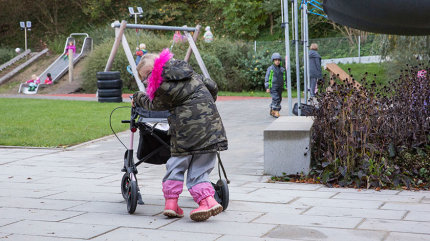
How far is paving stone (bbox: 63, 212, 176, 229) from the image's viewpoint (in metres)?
5.46

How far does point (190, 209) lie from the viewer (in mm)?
6078

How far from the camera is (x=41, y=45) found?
1777 inches

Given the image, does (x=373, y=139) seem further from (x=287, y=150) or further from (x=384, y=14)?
(x=384, y=14)

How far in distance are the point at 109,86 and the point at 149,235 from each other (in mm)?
15026

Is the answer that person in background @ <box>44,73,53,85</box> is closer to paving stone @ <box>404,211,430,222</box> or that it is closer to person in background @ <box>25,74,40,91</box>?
person in background @ <box>25,74,40,91</box>

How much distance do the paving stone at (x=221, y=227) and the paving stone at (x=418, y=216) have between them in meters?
1.19

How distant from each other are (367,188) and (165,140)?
2.29m

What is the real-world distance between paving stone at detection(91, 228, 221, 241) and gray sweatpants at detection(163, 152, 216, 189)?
0.61 metres

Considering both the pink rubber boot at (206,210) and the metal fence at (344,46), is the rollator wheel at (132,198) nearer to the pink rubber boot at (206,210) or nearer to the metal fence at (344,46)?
the pink rubber boot at (206,210)

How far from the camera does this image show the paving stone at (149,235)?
4977mm

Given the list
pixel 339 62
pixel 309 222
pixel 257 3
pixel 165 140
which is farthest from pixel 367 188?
pixel 257 3

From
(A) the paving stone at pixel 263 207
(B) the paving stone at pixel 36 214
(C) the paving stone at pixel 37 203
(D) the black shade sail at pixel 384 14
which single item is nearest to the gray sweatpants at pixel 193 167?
(A) the paving stone at pixel 263 207

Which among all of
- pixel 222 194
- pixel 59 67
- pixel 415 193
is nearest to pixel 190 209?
pixel 222 194

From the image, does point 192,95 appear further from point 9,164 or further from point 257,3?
point 257,3
